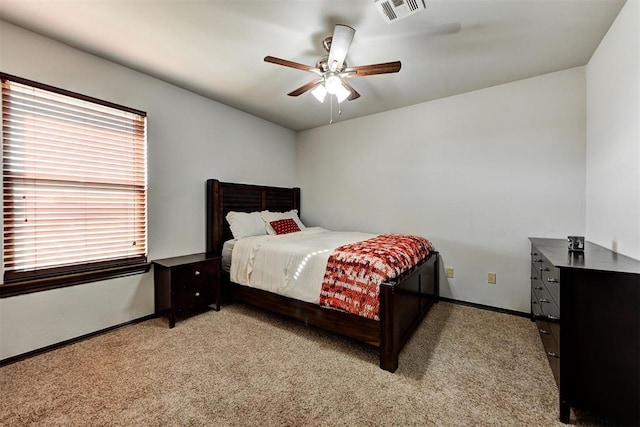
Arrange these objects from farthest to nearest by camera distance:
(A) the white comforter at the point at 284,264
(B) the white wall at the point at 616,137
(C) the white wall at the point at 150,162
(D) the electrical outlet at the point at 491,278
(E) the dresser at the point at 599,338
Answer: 1. (D) the electrical outlet at the point at 491,278
2. (A) the white comforter at the point at 284,264
3. (C) the white wall at the point at 150,162
4. (B) the white wall at the point at 616,137
5. (E) the dresser at the point at 599,338

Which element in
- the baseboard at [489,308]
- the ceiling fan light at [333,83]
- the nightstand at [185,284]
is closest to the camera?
the ceiling fan light at [333,83]

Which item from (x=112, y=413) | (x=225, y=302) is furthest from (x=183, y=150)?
(x=112, y=413)

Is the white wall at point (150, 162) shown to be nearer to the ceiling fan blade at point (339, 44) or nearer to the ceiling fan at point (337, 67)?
the ceiling fan at point (337, 67)

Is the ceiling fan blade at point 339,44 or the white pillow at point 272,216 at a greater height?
the ceiling fan blade at point 339,44

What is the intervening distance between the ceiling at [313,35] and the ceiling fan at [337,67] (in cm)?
12

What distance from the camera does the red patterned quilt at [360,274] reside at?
2.02 m

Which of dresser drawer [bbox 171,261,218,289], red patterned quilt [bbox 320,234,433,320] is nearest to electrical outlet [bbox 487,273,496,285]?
red patterned quilt [bbox 320,234,433,320]

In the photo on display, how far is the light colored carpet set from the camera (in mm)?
1514

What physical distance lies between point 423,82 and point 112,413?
3.76 metres

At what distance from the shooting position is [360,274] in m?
2.11

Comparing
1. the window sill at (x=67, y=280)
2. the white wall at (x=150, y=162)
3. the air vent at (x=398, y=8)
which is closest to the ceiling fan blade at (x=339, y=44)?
the air vent at (x=398, y=8)

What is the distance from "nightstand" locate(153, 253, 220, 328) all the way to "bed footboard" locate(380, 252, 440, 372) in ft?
6.37

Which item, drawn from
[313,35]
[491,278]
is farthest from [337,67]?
[491,278]

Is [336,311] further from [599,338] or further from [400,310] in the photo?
[599,338]
